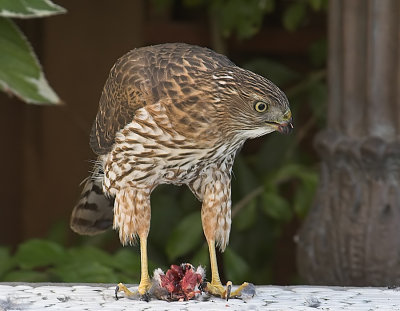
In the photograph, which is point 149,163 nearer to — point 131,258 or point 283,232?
point 131,258

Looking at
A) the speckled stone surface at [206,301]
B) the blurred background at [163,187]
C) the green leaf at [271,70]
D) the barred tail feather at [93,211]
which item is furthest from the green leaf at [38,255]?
the green leaf at [271,70]

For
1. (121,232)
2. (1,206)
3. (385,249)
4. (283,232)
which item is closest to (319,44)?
(283,232)

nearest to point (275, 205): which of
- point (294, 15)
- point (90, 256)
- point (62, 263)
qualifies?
point (90, 256)

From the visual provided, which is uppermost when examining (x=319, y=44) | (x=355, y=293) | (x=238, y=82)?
(x=319, y=44)

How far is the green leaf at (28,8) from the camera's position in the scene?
118 inches

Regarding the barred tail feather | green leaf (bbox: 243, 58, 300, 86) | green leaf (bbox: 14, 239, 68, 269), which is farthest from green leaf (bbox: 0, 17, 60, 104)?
green leaf (bbox: 243, 58, 300, 86)

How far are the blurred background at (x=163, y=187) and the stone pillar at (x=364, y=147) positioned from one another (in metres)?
0.48

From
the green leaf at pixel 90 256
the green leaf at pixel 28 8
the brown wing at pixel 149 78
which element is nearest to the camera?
the brown wing at pixel 149 78

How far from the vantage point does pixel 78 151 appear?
427 cm

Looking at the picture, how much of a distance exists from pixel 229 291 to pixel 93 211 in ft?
1.91

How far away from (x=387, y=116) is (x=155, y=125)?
1.09 metres

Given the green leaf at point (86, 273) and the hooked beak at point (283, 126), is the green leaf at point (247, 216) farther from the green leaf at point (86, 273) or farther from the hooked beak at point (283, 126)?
the hooked beak at point (283, 126)

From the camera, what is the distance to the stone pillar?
3.06 meters

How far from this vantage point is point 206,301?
244 cm
